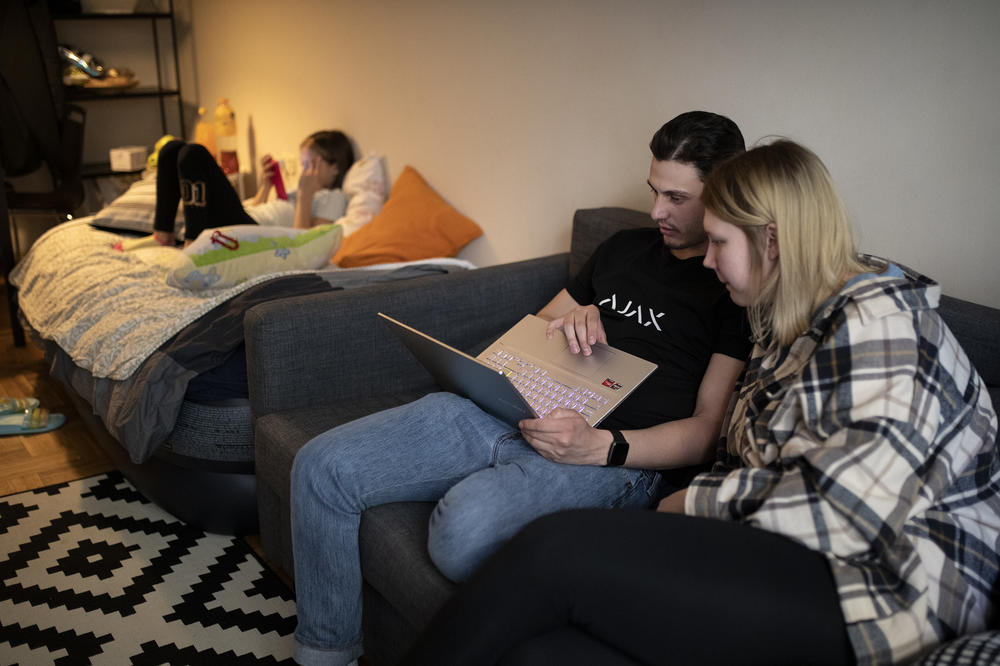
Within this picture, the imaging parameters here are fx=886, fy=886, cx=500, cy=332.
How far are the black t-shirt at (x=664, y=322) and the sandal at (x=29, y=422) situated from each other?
1849mm

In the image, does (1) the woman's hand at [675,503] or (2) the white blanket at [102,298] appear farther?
(2) the white blanket at [102,298]

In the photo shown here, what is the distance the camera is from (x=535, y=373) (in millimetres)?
1700

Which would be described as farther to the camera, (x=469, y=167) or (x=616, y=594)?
(x=469, y=167)

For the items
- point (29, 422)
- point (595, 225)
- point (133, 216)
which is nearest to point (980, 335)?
point (595, 225)

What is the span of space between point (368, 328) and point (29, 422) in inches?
53.3

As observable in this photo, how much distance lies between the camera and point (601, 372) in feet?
5.35

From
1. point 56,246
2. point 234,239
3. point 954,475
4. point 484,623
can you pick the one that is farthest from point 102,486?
point 954,475

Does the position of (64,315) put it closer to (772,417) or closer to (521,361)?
(521,361)

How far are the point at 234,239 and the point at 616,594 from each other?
1.71m

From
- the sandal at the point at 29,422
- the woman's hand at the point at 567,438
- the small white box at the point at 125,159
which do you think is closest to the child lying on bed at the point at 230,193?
the sandal at the point at 29,422

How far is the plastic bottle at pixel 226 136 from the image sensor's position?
4.18 meters

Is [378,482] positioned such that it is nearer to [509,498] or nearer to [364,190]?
[509,498]

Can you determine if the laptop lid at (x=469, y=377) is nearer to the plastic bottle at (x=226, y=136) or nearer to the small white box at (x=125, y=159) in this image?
the plastic bottle at (x=226, y=136)

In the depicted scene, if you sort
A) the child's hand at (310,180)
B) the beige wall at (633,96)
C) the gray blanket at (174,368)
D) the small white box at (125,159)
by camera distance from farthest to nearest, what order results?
the small white box at (125,159), the child's hand at (310,180), the gray blanket at (174,368), the beige wall at (633,96)
